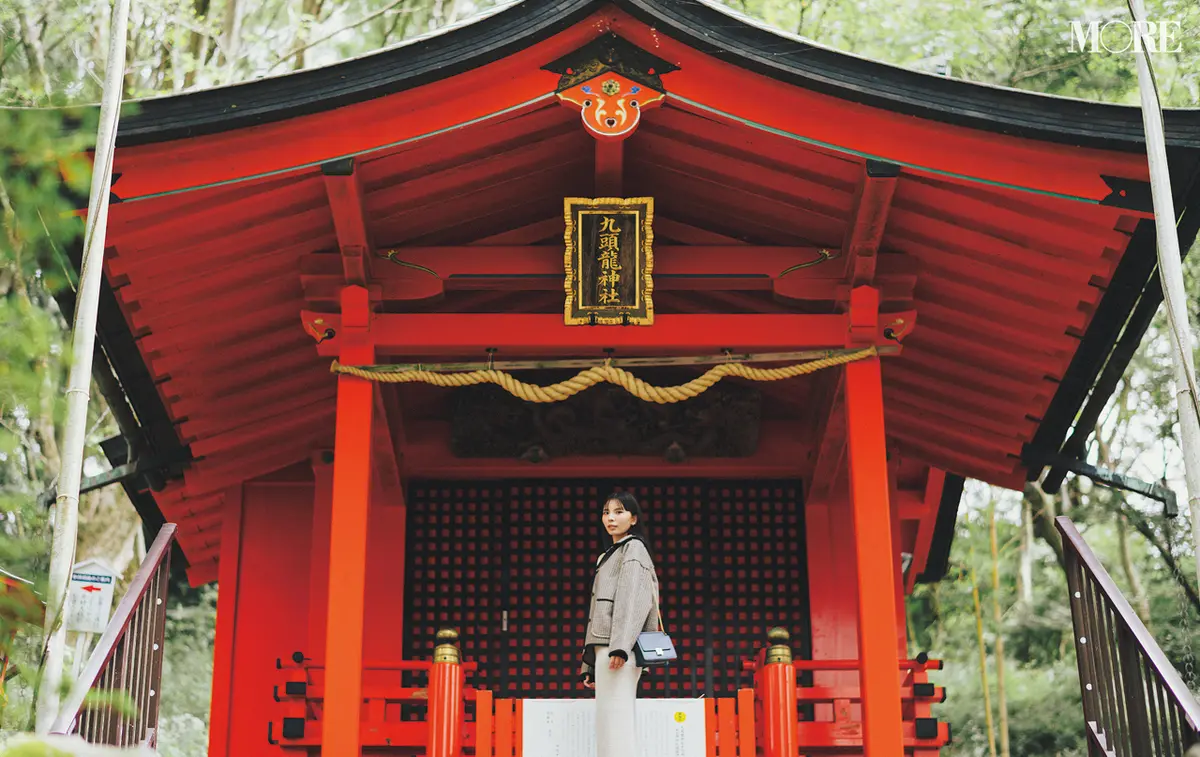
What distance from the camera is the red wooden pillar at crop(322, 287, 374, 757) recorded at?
604 cm

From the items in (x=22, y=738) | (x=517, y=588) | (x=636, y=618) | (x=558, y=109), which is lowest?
(x=22, y=738)

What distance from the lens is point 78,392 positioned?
12.9 feet

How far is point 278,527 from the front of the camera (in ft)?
28.9

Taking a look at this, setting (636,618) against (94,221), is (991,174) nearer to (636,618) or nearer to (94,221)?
(636,618)

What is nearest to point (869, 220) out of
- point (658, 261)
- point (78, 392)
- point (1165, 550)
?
point (658, 261)

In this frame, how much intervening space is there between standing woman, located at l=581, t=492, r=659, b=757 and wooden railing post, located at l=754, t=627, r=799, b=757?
2.17 ft

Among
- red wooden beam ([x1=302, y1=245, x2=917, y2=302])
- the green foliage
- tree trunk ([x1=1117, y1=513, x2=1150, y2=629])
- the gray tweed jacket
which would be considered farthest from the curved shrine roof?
the green foliage

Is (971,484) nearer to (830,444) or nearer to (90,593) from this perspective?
(830,444)

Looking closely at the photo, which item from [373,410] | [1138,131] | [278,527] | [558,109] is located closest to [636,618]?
[373,410]

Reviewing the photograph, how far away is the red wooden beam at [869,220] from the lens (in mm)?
6113

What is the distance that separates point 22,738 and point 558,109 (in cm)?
448

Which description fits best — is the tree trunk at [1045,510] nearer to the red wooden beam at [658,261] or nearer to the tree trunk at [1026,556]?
the tree trunk at [1026,556]

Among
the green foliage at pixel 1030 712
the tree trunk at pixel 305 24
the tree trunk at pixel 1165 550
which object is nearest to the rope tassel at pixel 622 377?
the tree trunk at pixel 305 24

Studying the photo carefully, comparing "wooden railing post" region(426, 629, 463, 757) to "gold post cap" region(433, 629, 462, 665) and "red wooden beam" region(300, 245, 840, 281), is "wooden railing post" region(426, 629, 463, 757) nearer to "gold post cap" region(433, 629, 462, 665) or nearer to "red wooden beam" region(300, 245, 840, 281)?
"gold post cap" region(433, 629, 462, 665)
